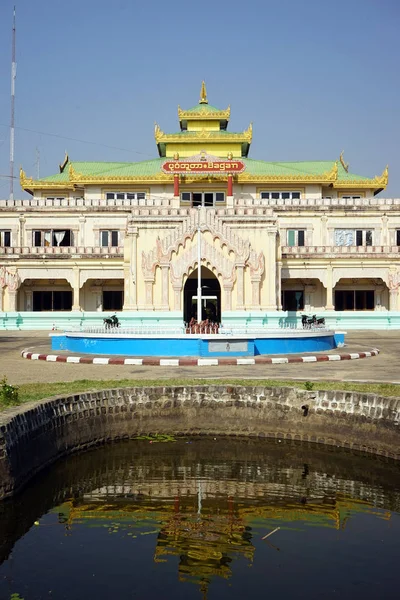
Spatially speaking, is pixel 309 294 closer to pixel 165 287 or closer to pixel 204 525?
pixel 165 287

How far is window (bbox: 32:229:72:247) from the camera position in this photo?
54250mm

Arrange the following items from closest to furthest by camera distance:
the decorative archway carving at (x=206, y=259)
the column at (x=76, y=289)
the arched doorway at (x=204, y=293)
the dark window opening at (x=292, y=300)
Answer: the decorative archway carving at (x=206, y=259) → the arched doorway at (x=204, y=293) → the column at (x=76, y=289) → the dark window opening at (x=292, y=300)

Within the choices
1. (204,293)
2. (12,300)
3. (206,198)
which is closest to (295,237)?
(206,198)

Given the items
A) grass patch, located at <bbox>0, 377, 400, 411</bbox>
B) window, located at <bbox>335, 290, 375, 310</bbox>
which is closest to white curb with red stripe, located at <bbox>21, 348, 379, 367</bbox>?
grass patch, located at <bbox>0, 377, 400, 411</bbox>

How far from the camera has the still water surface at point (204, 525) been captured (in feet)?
29.8

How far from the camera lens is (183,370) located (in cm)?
2188

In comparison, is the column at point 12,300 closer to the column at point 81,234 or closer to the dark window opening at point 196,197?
the column at point 81,234

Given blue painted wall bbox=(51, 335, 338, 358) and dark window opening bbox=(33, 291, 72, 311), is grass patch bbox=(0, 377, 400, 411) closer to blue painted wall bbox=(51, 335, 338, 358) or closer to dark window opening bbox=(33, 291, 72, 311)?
blue painted wall bbox=(51, 335, 338, 358)

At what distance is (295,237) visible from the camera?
54000mm

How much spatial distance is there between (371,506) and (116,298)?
43.5 meters

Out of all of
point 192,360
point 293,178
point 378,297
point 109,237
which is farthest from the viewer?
point 293,178

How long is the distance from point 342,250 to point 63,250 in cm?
2148

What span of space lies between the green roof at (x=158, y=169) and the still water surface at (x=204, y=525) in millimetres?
43851

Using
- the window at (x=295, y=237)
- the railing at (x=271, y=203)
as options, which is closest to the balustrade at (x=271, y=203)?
the railing at (x=271, y=203)
